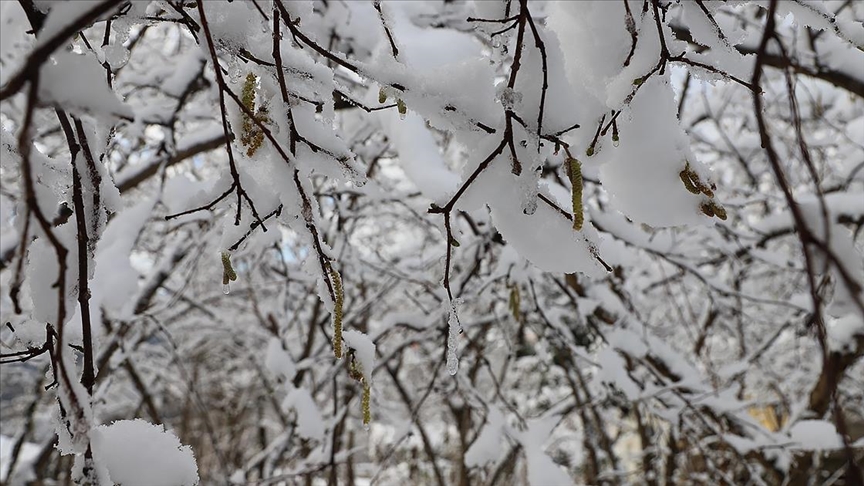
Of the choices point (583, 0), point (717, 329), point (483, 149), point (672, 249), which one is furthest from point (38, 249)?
point (717, 329)

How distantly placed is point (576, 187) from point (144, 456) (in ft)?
1.83

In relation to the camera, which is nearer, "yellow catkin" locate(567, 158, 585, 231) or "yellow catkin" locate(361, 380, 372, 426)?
"yellow catkin" locate(567, 158, 585, 231)

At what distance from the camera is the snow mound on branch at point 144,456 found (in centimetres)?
64

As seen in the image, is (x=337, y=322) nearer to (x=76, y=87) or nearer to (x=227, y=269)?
(x=227, y=269)

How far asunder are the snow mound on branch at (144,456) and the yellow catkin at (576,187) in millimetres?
532

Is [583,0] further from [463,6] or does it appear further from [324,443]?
[324,443]

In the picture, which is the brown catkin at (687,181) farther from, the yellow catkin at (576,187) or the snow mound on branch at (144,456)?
the snow mound on branch at (144,456)

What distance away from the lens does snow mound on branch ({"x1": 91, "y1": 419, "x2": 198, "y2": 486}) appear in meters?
0.64

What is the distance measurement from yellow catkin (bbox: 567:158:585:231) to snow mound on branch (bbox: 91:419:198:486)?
1.74 ft

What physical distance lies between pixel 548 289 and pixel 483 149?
2.89m

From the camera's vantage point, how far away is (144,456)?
0.66 m

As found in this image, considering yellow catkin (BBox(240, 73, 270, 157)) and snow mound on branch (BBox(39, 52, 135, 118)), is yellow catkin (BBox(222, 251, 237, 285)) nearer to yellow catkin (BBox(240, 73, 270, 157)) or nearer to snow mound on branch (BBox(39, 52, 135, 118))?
yellow catkin (BBox(240, 73, 270, 157))

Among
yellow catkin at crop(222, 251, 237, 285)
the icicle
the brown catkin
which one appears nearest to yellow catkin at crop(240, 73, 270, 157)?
yellow catkin at crop(222, 251, 237, 285)

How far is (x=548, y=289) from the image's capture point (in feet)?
11.5
